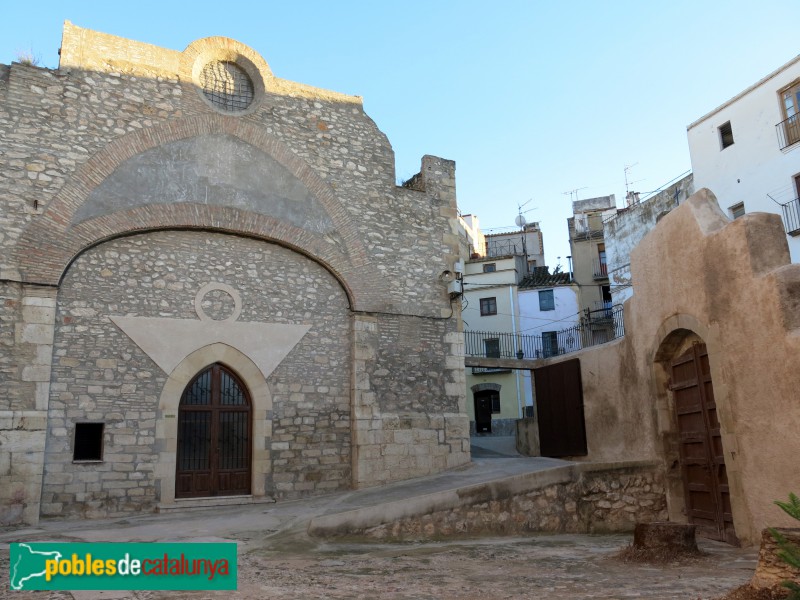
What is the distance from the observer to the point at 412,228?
1338 cm

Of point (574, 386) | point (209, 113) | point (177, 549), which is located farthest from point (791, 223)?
point (177, 549)

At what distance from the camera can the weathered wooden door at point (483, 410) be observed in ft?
93.1

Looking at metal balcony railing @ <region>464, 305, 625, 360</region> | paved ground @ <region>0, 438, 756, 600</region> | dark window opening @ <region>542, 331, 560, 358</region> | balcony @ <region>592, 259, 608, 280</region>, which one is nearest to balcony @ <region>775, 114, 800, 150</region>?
metal balcony railing @ <region>464, 305, 625, 360</region>

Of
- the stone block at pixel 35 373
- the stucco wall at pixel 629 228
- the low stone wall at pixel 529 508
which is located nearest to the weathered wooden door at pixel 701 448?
the low stone wall at pixel 529 508

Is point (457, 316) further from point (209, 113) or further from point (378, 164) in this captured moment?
point (209, 113)

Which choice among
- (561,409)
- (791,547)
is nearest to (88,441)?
(561,409)

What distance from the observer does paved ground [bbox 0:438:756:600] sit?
5.50 metres

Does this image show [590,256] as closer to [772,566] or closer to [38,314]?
[38,314]

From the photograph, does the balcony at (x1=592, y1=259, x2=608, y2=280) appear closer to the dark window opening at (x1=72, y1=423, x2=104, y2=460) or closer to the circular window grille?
the circular window grille

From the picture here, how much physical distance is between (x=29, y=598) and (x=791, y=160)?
60.9ft

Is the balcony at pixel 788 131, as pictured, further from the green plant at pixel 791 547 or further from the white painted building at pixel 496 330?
the green plant at pixel 791 547

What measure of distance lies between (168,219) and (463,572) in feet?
24.0

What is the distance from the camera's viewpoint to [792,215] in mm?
17312

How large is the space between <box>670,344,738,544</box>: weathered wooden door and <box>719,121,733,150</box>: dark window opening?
1306 centimetres
